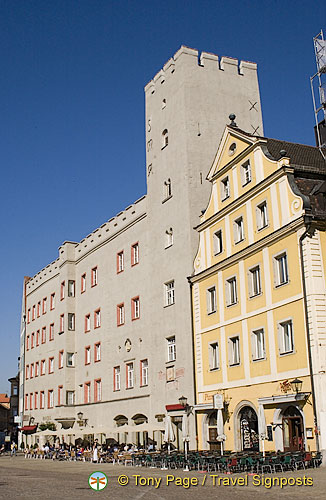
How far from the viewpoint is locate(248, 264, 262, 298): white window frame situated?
94.4 feet

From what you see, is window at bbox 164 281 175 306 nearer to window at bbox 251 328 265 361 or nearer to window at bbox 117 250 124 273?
window at bbox 117 250 124 273

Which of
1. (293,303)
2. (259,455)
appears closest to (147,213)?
(293,303)

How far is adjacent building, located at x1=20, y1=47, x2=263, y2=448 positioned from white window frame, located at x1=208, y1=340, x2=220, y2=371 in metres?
1.98

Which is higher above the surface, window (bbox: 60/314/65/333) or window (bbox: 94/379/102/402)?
window (bbox: 60/314/65/333)

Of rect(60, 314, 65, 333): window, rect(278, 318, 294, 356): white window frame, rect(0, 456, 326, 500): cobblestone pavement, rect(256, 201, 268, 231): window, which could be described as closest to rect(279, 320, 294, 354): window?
rect(278, 318, 294, 356): white window frame

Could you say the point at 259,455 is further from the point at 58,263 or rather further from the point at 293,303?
the point at 58,263

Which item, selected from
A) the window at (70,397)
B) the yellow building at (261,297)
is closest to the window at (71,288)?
the window at (70,397)

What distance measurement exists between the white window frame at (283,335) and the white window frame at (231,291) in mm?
4151

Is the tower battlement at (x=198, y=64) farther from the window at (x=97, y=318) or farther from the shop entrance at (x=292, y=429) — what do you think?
the shop entrance at (x=292, y=429)

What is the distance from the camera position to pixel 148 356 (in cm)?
3934

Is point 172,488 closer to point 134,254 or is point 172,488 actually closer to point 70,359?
point 134,254

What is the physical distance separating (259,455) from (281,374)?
13.4 ft

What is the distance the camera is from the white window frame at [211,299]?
32487 mm

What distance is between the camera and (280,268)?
27328 mm
